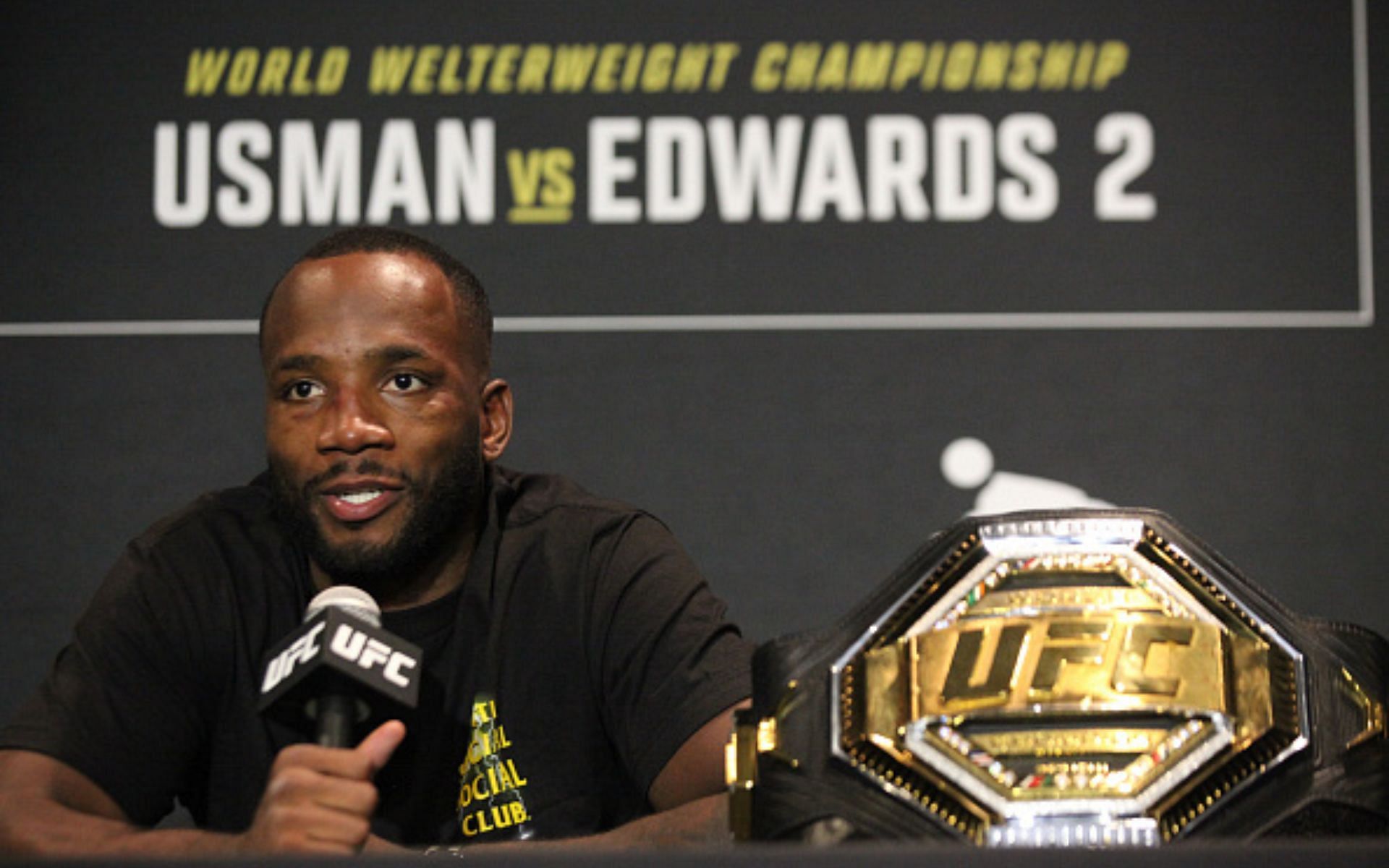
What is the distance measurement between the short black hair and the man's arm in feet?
1.31

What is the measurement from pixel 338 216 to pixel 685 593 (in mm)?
835

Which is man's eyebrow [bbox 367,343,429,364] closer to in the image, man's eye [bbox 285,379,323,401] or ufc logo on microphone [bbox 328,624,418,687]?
man's eye [bbox 285,379,323,401]

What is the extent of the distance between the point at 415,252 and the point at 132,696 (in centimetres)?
44

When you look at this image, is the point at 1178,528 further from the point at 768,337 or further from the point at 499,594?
the point at 768,337

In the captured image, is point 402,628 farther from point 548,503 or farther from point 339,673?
point 339,673

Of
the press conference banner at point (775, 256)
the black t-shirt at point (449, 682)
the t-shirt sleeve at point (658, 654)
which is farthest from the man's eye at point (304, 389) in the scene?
the press conference banner at point (775, 256)

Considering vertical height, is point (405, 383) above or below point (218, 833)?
above

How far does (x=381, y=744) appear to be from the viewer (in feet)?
3.26

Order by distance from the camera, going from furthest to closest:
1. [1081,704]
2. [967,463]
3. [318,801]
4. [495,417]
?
[967,463] < [495,417] < [318,801] < [1081,704]

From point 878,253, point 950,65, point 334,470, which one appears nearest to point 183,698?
point 334,470

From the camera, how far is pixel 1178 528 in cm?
85

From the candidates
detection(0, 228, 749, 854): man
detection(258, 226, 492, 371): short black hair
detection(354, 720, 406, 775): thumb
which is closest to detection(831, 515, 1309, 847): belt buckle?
detection(354, 720, 406, 775): thumb

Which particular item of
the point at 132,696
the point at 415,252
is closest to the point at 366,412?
the point at 415,252

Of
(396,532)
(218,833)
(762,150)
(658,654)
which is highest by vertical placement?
(762,150)
